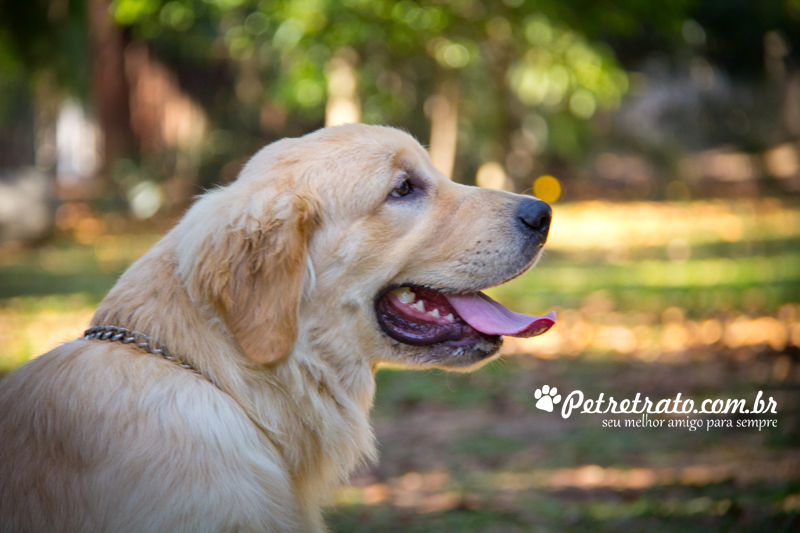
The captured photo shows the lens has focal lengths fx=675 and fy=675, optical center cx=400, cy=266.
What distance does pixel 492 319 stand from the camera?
2.99 m

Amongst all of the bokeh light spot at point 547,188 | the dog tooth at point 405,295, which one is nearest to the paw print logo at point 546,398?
the dog tooth at point 405,295

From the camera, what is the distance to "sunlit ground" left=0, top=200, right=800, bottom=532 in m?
4.26

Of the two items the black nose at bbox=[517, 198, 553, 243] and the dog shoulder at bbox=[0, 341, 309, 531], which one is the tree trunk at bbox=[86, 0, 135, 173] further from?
the dog shoulder at bbox=[0, 341, 309, 531]

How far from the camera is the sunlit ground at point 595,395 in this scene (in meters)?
4.26

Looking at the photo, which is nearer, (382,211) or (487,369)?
(382,211)

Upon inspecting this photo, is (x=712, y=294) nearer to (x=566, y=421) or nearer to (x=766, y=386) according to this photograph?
(x=766, y=386)

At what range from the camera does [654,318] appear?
8812 mm

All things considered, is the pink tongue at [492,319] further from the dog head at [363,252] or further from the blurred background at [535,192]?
the blurred background at [535,192]

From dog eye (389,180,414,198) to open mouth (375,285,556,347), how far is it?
1.32ft

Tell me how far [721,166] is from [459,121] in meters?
12.9

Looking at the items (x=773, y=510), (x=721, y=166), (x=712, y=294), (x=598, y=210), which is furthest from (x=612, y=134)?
(x=773, y=510)

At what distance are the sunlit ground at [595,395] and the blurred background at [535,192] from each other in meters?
0.03

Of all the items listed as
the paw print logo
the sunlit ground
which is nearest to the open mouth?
the sunlit ground

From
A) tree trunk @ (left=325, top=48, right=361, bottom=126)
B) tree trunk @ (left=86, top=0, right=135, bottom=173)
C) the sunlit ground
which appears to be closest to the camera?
the sunlit ground
